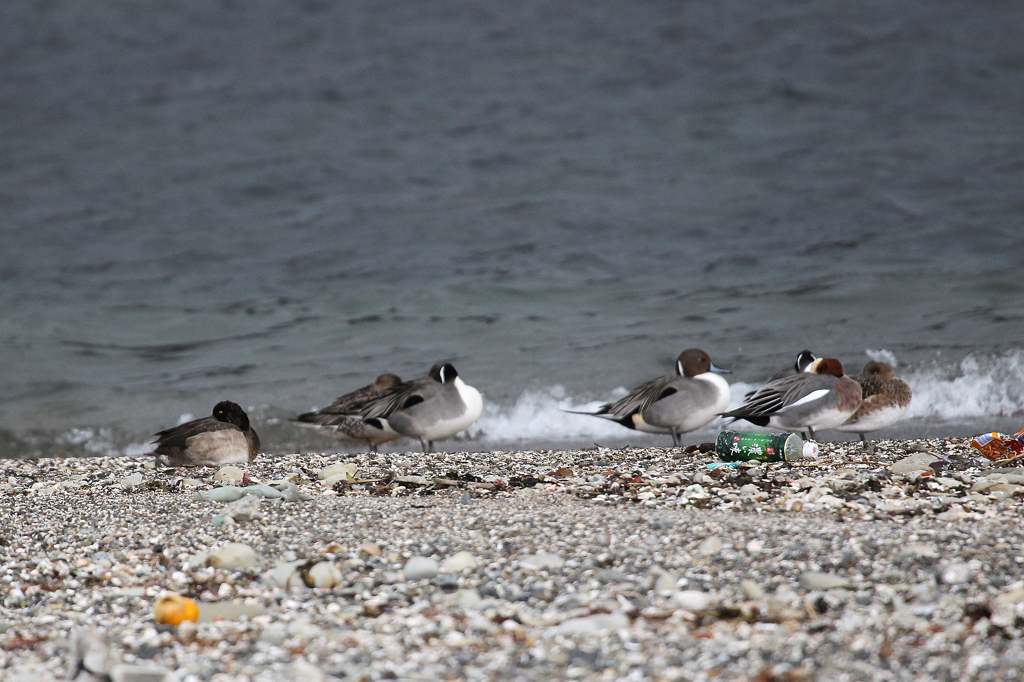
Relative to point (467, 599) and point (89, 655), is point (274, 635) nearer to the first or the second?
point (89, 655)

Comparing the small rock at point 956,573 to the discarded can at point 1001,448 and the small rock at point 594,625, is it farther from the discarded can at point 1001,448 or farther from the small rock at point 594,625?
the discarded can at point 1001,448

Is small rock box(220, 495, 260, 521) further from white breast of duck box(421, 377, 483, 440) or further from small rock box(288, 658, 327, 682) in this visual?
white breast of duck box(421, 377, 483, 440)

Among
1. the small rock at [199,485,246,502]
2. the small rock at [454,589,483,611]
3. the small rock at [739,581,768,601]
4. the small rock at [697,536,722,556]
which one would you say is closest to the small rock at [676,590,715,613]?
the small rock at [739,581,768,601]

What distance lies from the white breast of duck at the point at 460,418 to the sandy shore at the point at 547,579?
2.57 metres

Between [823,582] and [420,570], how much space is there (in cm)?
152

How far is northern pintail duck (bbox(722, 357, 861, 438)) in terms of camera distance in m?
8.52

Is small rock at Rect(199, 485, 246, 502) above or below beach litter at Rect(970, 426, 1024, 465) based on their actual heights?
above

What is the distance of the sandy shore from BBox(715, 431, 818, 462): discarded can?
47cm

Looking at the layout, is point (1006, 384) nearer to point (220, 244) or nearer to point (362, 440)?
point (362, 440)

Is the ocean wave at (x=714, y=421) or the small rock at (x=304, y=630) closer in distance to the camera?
the small rock at (x=304, y=630)

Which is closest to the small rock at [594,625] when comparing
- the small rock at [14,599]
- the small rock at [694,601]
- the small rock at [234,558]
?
the small rock at [694,601]

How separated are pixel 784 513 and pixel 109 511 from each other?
3473mm

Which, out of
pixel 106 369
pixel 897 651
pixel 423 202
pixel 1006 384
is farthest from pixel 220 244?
pixel 897 651

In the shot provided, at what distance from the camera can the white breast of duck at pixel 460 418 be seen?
9.59m
